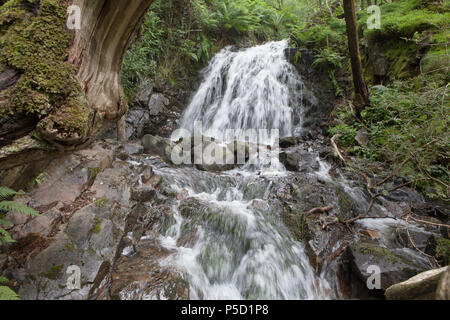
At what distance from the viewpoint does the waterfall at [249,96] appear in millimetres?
8953

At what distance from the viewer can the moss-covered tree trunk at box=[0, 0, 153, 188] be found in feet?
5.32

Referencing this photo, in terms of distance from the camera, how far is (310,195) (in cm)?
451

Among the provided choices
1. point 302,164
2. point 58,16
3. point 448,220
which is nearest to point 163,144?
point 302,164

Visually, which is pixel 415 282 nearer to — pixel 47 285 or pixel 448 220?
pixel 448 220

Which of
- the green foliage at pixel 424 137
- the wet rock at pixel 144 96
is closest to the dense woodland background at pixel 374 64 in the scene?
the green foliage at pixel 424 137

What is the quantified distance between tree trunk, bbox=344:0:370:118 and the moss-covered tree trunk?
4.93m

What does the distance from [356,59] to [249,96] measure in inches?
175

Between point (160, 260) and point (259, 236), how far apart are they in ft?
5.15

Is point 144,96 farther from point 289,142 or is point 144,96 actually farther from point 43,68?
point 43,68

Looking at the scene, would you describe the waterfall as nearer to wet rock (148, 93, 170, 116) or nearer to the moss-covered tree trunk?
wet rock (148, 93, 170, 116)

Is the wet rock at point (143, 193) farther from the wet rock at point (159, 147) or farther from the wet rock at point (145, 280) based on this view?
the wet rock at point (159, 147)

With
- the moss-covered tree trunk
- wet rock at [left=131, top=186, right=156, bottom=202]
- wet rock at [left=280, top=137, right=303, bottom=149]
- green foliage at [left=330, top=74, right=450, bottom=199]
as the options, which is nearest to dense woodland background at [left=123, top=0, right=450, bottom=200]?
green foliage at [left=330, top=74, right=450, bottom=199]

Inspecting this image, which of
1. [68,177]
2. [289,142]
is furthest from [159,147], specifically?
[289,142]

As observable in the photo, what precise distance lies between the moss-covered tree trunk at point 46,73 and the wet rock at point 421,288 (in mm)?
3008
